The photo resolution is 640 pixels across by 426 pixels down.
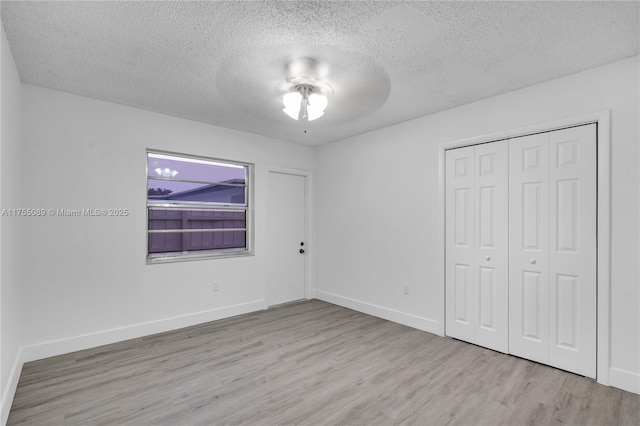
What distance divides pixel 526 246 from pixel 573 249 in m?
0.36

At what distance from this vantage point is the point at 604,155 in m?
2.52

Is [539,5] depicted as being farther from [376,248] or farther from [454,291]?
[376,248]

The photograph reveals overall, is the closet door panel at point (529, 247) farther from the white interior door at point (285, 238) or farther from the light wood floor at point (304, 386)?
the white interior door at point (285, 238)

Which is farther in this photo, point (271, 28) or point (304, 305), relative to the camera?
point (304, 305)

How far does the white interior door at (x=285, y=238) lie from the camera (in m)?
4.84

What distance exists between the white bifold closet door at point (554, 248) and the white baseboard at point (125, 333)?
11.1 ft

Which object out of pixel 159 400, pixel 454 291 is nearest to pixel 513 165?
pixel 454 291

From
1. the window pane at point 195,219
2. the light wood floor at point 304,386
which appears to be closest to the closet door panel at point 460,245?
the light wood floor at point 304,386

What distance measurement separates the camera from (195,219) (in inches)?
161

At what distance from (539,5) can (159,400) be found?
12.2 ft

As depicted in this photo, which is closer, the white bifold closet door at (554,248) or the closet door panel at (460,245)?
the white bifold closet door at (554,248)

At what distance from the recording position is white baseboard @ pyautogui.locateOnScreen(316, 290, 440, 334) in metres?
3.69

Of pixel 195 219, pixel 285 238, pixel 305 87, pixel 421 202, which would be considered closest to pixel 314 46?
pixel 305 87

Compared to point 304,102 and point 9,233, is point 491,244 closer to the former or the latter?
point 304,102
